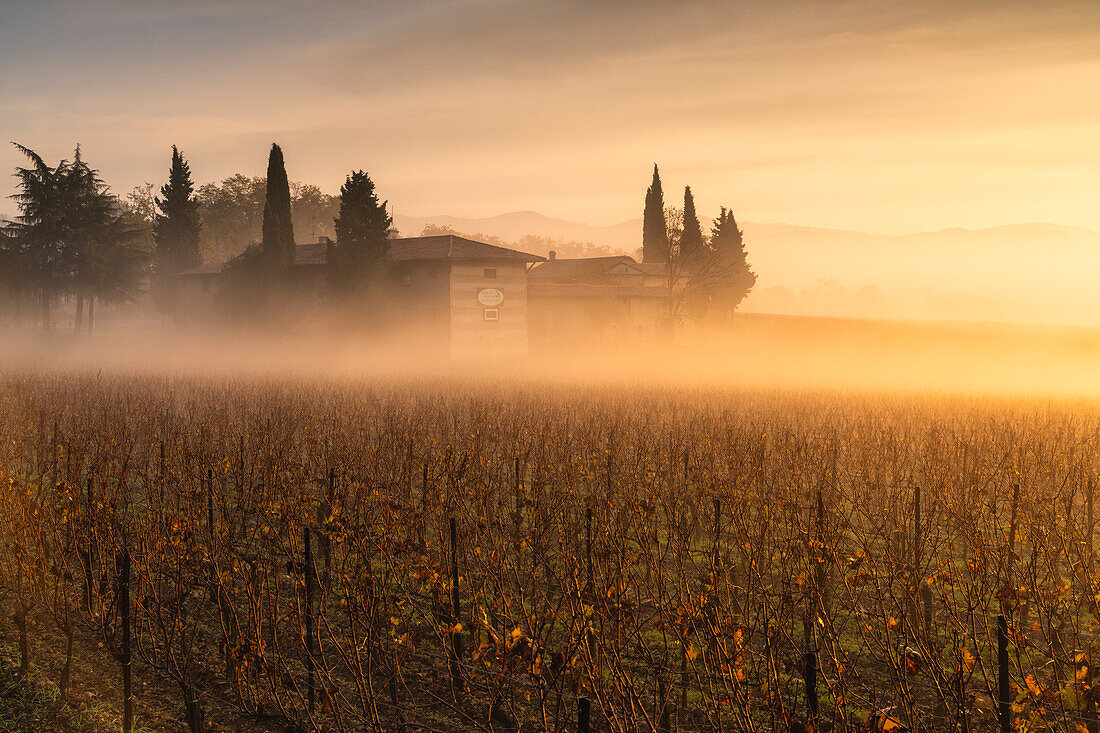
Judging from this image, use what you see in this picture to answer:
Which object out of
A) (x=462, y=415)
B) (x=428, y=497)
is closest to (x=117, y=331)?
(x=462, y=415)

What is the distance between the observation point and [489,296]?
136ft

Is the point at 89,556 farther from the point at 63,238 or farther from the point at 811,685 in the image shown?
the point at 63,238

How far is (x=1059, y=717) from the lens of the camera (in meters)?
5.34

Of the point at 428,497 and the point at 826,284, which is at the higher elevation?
the point at 826,284

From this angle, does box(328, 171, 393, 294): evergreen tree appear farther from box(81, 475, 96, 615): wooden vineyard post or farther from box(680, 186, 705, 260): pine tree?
box(81, 475, 96, 615): wooden vineyard post

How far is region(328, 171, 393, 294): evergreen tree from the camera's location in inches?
1582

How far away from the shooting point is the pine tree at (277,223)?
4528 cm

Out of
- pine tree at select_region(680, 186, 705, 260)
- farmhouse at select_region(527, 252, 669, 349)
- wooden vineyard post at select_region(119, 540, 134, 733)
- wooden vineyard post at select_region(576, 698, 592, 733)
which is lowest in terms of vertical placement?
wooden vineyard post at select_region(119, 540, 134, 733)

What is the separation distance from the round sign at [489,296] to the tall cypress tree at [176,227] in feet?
115

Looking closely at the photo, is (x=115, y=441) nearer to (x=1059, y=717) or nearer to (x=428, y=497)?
(x=428, y=497)

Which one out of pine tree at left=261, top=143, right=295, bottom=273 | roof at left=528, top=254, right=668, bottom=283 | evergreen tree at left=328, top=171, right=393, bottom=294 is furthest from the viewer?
roof at left=528, top=254, right=668, bottom=283

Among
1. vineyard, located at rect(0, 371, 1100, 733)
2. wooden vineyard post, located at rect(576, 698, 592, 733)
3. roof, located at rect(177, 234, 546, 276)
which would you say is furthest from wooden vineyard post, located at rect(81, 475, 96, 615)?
roof, located at rect(177, 234, 546, 276)

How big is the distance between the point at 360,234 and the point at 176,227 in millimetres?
33510

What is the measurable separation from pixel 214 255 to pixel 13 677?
86982 mm
